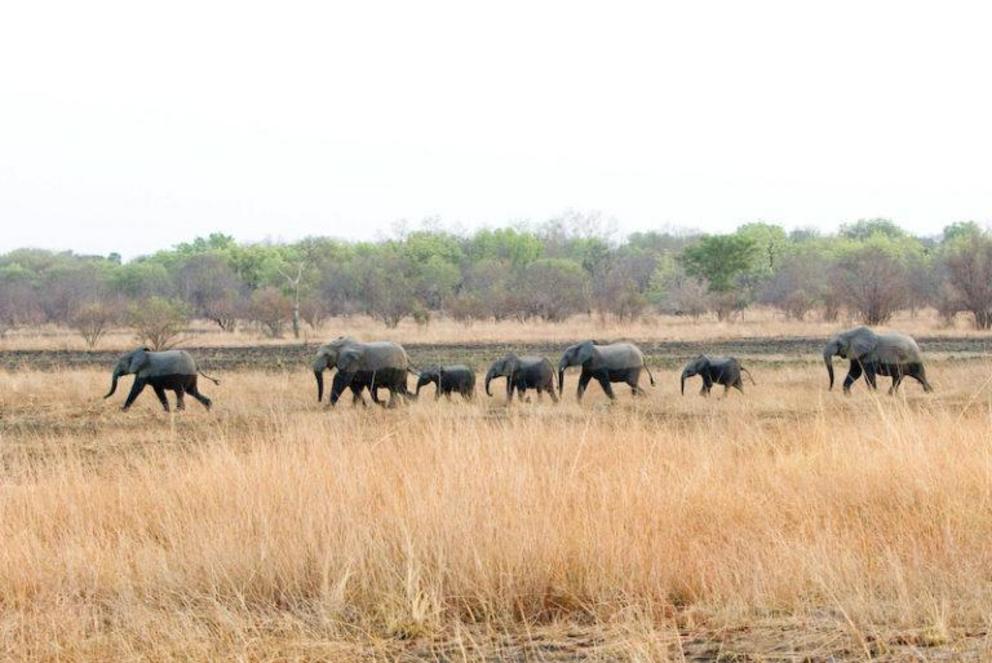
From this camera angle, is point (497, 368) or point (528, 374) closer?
point (528, 374)

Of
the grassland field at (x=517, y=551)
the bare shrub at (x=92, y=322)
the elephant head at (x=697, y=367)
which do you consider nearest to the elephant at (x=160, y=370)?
the elephant head at (x=697, y=367)

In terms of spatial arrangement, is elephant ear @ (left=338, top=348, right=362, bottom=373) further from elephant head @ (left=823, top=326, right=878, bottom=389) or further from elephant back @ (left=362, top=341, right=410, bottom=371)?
elephant head @ (left=823, top=326, right=878, bottom=389)

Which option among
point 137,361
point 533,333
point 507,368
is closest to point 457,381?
point 507,368

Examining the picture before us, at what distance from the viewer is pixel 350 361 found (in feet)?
55.6

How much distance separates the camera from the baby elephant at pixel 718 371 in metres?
17.9

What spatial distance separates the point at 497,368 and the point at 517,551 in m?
13.4

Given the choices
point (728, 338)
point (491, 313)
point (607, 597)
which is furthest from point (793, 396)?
point (491, 313)

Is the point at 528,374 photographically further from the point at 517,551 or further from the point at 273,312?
the point at 273,312

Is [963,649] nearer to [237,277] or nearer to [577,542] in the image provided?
[577,542]

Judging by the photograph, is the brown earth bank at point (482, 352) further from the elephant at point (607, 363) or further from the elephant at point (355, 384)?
the elephant at point (355, 384)

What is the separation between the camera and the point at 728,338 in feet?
109

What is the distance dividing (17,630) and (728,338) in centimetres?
3002

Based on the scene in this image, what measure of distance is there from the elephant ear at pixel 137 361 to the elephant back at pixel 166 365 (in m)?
0.05

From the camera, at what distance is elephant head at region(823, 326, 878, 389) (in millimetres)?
17484
